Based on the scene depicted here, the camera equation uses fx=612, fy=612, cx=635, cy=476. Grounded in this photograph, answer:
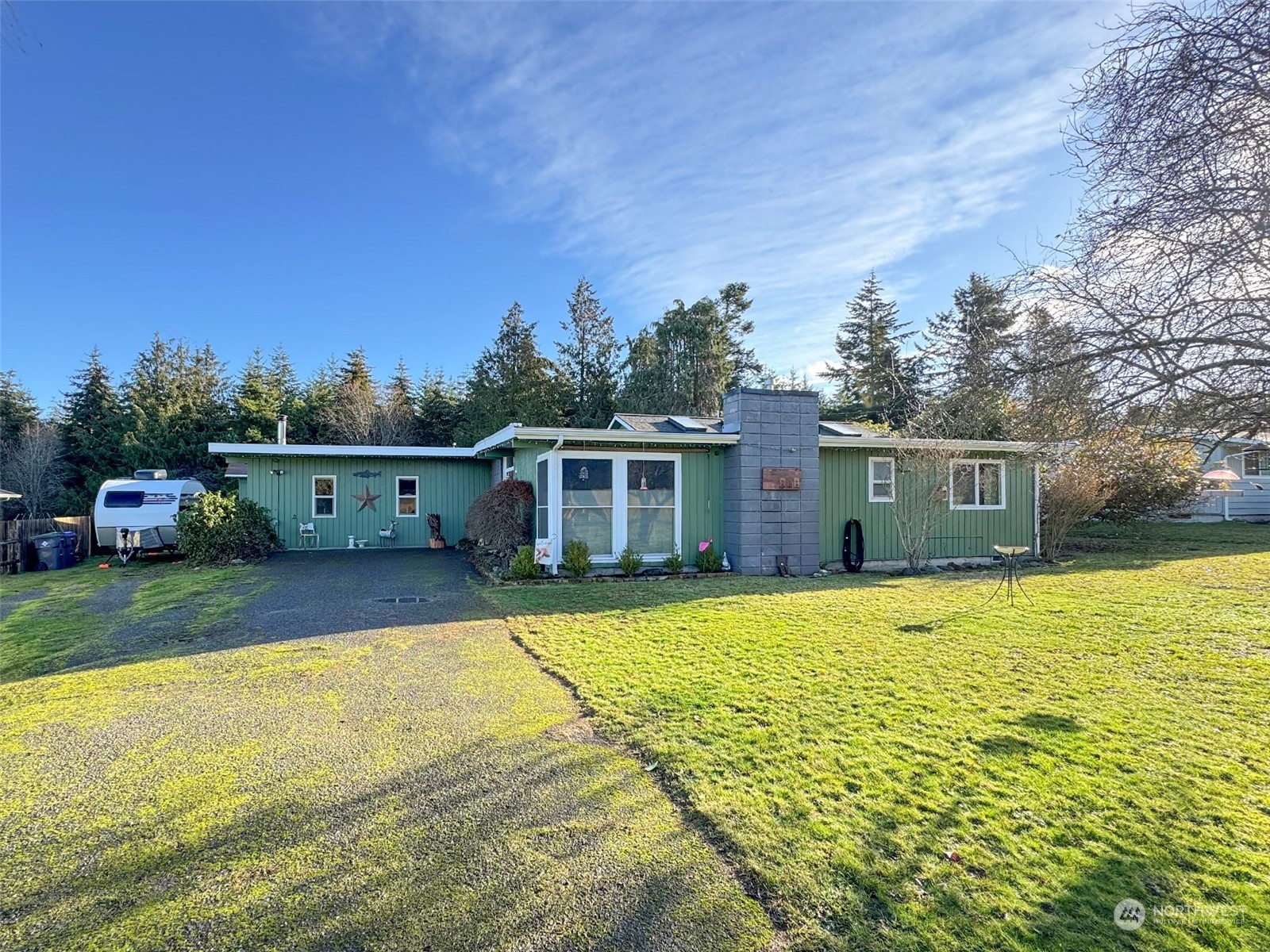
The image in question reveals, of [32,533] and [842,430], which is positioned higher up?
[842,430]

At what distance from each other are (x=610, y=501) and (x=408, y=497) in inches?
290

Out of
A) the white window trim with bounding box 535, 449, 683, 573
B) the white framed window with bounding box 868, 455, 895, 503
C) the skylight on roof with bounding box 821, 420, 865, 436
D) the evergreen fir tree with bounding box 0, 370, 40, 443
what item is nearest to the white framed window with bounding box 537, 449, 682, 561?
the white window trim with bounding box 535, 449, 683, 573

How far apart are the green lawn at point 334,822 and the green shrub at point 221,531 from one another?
7.24 meters

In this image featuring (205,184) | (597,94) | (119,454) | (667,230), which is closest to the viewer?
(597,94)

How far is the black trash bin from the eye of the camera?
39.2ft

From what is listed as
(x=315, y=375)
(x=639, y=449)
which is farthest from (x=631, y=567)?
(x=315, y=375)

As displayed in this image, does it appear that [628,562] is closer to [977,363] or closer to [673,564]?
[673,564]

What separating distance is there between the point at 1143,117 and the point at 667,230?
33.6 feet

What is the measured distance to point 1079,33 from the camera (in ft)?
15.0

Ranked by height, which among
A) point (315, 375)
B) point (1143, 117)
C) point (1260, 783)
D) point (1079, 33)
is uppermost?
point (315, 375)

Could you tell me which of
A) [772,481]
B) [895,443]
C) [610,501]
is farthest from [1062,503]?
[610,501]

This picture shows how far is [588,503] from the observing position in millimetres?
10242

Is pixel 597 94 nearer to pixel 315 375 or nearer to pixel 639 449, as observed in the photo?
pixel 639 449

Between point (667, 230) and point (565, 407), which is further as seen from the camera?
point (565, 407)
